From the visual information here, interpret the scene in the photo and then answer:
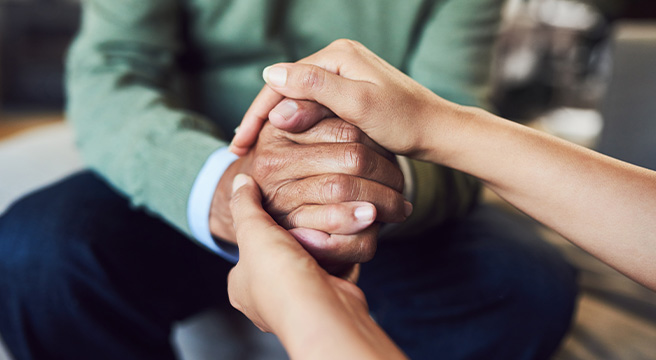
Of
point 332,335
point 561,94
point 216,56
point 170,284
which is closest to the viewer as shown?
point 332,335

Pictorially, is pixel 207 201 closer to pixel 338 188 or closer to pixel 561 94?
pixel 338 188

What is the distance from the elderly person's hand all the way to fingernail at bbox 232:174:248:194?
73 mm

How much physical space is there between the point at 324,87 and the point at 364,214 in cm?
12

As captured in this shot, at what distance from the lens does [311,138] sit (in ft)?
1.57

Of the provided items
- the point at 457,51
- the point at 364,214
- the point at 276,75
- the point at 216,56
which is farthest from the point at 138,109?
the point at 457,51

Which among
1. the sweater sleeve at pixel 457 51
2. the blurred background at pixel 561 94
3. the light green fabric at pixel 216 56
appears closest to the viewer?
the light green fabric at pixel 216 56

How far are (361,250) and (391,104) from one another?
0.44 ft

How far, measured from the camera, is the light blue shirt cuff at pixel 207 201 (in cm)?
53

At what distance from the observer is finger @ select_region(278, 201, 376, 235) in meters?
0.42

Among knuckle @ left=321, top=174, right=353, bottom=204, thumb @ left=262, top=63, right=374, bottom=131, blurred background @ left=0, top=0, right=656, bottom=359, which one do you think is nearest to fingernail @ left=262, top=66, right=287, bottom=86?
thumb @ left=262, top=63, right=374, bottom=131

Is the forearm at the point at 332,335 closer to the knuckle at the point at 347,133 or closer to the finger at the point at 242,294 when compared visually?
the finger at the point at 242,294

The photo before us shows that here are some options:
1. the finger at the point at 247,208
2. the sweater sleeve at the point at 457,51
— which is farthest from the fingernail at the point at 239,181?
the sweater sleeve at the point at 457,51

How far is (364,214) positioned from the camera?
1.36 feet

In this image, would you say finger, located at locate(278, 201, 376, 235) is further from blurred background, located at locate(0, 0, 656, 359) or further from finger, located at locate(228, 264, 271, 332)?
blurred background, located at locate(0, 0, 656, 359)
